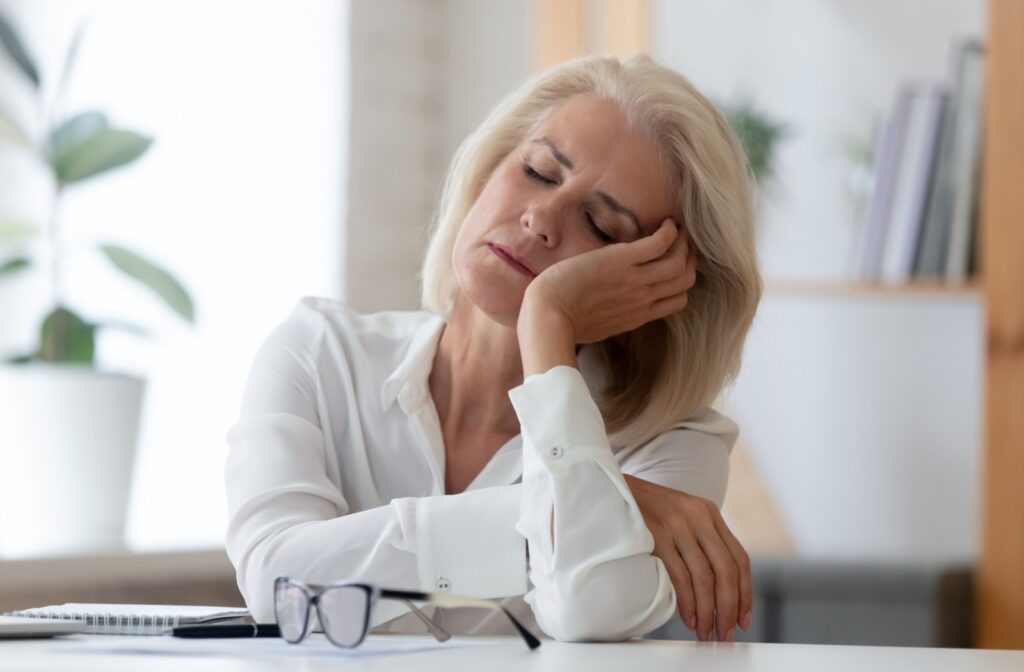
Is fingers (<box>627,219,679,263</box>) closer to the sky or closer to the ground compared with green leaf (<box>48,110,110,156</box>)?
closer to the ground

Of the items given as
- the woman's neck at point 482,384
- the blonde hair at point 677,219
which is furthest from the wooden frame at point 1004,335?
the woman's neck at point 482,384

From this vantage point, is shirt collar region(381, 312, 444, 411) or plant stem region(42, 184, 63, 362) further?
plant stem region(42, 184, 63, 362)

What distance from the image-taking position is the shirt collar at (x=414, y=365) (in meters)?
1.61

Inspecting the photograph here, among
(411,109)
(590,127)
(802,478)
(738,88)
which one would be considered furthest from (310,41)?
(590,127)

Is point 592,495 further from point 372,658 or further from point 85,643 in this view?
point 85,643

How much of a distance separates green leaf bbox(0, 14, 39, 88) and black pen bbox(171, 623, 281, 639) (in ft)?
5.58

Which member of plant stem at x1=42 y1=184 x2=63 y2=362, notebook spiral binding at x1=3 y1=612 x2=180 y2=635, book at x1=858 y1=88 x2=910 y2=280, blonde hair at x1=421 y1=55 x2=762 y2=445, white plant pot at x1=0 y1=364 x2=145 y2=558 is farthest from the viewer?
book at x1=858 y1=88 x2=910 y2=280

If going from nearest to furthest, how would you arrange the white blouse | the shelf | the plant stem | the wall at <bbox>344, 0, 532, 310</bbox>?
1. the white blouse
2. the plant stem
3. the shelf
4. the wall at <bbox>344, 0, 532, 310</bbox>

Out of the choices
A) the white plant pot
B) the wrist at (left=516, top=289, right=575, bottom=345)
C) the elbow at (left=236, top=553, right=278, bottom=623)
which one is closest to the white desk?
the elbow at (left=236, top=553, right=278, bottom=623)

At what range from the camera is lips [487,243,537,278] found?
1520mm

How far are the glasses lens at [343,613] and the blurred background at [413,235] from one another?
5.18ft

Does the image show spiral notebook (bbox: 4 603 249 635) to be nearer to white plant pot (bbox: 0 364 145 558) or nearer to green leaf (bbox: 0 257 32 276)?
white plant pot (bbox: 0 364 145 558)

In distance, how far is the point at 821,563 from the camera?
8.63 ft

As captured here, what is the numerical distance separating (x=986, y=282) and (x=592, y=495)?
4.97 ft
